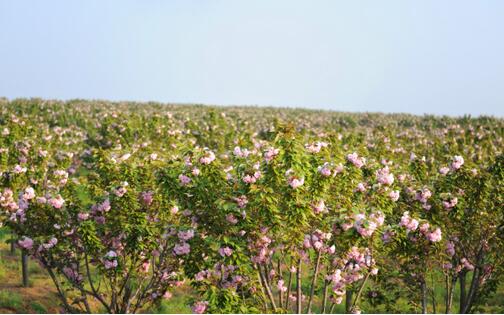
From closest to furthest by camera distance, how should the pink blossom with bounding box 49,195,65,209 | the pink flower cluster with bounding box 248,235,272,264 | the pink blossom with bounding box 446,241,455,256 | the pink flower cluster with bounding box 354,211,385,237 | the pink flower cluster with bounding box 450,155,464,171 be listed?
the pink flower cluster with bounding box 354,211,385,237
the pink flower cluster with bounding box 248,235,272,264
the pink blossom with bounding box 49,195,65,209
the pink flower cluster with bounding box 450,155,464,171
the pink blossom with bounding box 446,241,455,256

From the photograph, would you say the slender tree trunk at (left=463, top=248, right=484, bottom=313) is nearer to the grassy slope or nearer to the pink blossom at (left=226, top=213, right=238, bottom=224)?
the pink blossom at (left=226, top=213, right=238, bottom=224)

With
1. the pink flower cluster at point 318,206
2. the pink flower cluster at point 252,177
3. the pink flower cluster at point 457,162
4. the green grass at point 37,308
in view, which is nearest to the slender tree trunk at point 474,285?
the pink flower cluster at point 457,162

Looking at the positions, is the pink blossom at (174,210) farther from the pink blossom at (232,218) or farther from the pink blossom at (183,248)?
the pink blossom at (232,218)

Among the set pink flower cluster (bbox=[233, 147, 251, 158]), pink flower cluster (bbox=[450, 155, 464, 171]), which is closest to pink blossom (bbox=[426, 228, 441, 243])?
pink flower cluster (bbox=[450, 155, 464, 171])

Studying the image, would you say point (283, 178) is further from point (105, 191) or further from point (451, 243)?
point (451, 243)

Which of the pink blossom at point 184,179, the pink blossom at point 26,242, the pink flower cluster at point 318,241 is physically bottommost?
the pink blossom at point 26,242

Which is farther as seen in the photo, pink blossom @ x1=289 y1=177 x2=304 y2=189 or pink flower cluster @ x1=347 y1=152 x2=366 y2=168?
pink flower cluster @ x1=347 y1=152 x2=366 y2=168

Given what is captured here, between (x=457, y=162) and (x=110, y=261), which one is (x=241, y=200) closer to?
(x=110, y=261)

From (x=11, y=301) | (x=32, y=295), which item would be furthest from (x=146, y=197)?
(x=32, y=295)

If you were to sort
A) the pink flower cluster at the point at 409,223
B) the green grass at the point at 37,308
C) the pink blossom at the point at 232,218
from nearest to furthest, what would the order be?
the pink blossom at the point at 232,218, the pink flower cluster at the point at 409,223, the green grass at the point at 37,308

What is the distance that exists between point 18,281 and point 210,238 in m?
12.4

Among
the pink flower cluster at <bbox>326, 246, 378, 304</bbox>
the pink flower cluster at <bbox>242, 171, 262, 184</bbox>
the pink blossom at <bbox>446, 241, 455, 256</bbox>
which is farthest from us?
the pink blossom at <bbox>446, 241, 455, 256</bbox>

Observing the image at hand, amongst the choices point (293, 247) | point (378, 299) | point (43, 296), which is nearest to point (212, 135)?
point (43, 296)

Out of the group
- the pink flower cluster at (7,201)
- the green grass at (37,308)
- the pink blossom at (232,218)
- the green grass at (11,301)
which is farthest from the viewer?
the green grass at (37,308)
